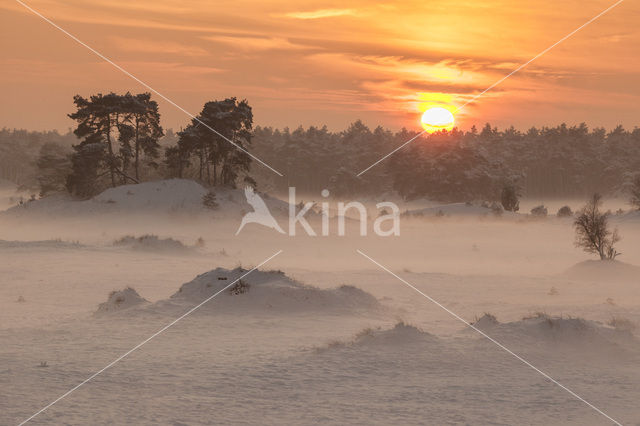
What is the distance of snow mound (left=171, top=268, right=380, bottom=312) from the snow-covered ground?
0.06 metres

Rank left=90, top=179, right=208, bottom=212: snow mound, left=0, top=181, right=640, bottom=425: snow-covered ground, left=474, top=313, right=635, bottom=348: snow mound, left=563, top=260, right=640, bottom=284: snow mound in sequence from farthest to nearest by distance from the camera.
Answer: left=90, top=179, right=208, bottom=212: snow mound, left=563, top=260, right=640, bottom=284: snow mound, left=474, top=313, right=635, bottom=348: snow mound, left=0, top=181, right=640, bottom=425: snow-covered ground

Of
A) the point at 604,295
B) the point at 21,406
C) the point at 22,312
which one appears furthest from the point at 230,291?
the point at 604,295

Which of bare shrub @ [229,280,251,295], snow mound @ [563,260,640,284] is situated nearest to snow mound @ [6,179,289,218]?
snow mound @ [563,260,640,284]

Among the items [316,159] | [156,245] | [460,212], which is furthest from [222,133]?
[316,159]

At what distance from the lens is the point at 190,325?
54.7 feet

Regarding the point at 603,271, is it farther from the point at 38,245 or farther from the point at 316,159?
the point at 316,159

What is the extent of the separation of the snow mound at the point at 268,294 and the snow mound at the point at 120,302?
4.04 ft

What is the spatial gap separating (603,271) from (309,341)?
66.6 ft

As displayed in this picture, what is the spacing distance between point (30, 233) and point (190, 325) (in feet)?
120

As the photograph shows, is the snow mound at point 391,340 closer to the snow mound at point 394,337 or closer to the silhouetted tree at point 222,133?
the snow mound at point 394,337

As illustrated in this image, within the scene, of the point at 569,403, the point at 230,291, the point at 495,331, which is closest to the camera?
the point at 569,403

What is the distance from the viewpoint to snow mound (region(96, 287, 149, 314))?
1825cm

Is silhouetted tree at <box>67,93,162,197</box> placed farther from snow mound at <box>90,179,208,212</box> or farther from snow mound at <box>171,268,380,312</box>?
snow mound at <box>171,268,380,312</box>

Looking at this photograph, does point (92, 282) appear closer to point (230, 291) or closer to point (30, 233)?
point (230, 291)
